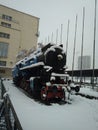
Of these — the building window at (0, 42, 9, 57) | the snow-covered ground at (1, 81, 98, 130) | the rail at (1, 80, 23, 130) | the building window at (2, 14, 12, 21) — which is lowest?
the snow-covered ground at (1, 81, 98, 130)

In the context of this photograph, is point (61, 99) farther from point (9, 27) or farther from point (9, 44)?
point (9, 27)

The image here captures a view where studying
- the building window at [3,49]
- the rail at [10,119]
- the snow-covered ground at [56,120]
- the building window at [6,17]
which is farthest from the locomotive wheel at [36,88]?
the building window at [6,17]

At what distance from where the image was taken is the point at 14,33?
43125 millimetres

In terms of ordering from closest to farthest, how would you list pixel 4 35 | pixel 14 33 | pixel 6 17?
pixel 4 35 < pixel 14 33 < pixel 6 17

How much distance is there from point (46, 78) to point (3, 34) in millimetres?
34402

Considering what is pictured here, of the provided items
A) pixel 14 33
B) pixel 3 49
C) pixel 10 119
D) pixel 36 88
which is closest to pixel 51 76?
pixel 36 88

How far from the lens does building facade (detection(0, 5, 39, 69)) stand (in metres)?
40.5

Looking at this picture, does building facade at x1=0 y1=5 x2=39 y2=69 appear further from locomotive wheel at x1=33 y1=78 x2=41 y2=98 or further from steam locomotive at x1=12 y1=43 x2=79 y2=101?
steam locomotive at x1=12 y1=43 x2=79 y2=101

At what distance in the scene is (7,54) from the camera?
40.5 metres

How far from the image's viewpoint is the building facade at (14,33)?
40.5 metres

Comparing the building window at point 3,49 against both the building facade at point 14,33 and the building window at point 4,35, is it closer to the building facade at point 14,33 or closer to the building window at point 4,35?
the building facade at point 14,33

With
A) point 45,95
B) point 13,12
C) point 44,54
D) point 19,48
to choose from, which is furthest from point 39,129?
point 13,12

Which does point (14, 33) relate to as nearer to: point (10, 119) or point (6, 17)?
point (6, 17)

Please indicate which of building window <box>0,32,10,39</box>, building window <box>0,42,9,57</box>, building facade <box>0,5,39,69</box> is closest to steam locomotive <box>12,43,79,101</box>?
building facade <box>0,5,39,69</box>
